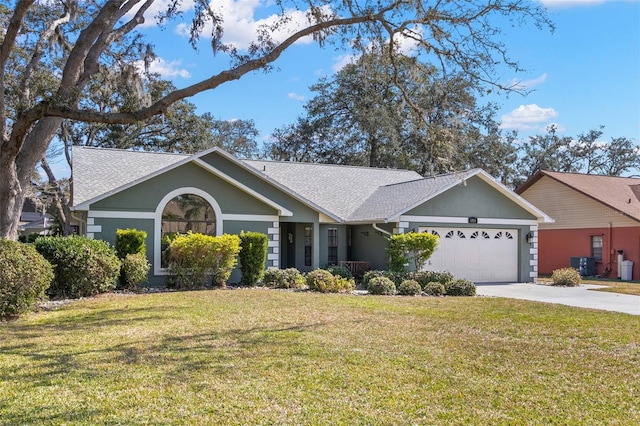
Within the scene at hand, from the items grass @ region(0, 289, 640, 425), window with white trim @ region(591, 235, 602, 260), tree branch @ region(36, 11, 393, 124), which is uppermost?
tree branch @ region(36, 11, 393, 124)

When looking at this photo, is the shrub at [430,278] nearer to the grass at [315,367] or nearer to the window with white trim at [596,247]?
the grass at [315,367]

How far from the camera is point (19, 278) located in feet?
33.3

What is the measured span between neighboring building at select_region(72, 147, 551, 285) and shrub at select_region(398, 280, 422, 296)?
3404 millimetres

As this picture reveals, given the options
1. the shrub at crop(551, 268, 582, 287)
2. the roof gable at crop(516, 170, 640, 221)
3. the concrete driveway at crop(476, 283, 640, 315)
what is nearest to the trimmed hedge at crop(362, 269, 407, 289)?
the concrete driveway at crop(476, 283, 640, 315)

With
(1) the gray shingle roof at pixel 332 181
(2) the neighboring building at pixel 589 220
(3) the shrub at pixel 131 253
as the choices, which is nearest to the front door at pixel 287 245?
(1) the gray shingle roof at pixel 332 181

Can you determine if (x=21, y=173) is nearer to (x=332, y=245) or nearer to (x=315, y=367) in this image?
(x=315, y=367)

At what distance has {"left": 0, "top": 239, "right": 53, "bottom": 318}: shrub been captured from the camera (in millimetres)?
9977

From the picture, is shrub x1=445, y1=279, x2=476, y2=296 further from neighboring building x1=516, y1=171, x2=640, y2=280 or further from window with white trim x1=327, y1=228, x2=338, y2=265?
neighboring building x1=516, y1=171, x2=640, y2=280

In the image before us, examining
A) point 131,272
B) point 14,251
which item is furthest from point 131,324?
point 131,272

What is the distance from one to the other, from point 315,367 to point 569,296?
11.7 meters

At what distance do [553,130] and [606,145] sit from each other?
508cm

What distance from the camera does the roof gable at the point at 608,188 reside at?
25.5 m

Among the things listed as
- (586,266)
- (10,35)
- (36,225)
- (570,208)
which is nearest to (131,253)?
(10,35)

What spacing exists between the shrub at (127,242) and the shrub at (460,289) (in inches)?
348
